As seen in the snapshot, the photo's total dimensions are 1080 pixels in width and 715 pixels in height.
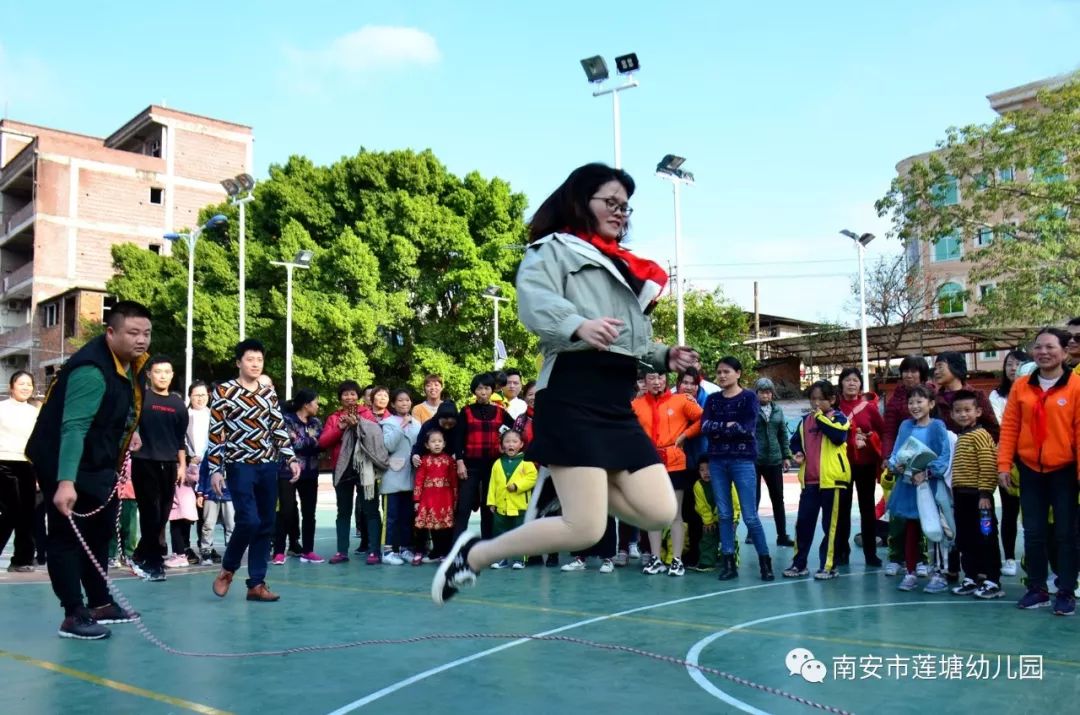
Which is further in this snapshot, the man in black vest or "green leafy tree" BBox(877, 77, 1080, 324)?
"green leafy tree" BBox(877, 77, 1080, 324)

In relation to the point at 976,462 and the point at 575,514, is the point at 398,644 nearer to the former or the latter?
the point at 575,514

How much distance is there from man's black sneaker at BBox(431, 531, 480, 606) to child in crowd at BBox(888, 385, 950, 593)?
4201mm

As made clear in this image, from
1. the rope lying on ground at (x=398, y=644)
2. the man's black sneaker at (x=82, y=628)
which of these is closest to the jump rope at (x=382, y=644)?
the rope lying on ground at (x=398, y=644)

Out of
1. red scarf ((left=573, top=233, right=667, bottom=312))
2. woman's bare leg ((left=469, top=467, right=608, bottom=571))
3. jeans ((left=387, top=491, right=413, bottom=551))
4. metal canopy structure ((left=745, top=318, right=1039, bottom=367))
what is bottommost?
jeans ((left=387, top=491, right=413, bottom=551))

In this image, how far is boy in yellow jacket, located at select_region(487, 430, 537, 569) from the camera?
9070 mm

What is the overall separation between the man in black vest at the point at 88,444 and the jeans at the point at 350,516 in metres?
3.83

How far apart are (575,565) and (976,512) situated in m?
3.47

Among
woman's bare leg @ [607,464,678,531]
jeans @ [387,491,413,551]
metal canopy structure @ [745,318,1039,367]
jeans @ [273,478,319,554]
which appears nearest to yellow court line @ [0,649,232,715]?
woman's bare leg @ [607,464,678,531]

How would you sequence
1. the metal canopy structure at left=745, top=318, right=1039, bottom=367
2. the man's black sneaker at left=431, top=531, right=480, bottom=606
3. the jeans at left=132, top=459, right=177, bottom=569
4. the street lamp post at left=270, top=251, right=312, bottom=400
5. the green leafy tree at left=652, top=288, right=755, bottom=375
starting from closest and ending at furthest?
1. the man's black sneaker at left=431, top=531, right=480, bottom=606
2. the jeans at left=132, top=459, right=177, bottom=569
3. the street lamp post at left=270, top=251, right=312, bottom=400
4. the metal canopy structure at left=745, top=318, right=1039, bottom=367
5. the green leafy tree at left=652, top=288, right=755, bottom=375

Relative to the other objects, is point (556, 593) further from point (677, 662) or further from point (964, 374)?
point (964, 374)

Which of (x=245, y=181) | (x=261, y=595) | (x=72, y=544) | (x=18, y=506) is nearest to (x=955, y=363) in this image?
(x=261, y=595)

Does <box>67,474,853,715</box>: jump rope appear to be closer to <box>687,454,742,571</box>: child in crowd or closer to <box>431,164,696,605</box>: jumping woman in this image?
<box>431,164,696,605</box>: jumping woman

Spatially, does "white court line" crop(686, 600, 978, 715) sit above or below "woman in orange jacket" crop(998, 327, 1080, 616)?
below

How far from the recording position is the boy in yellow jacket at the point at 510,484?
357 inches
